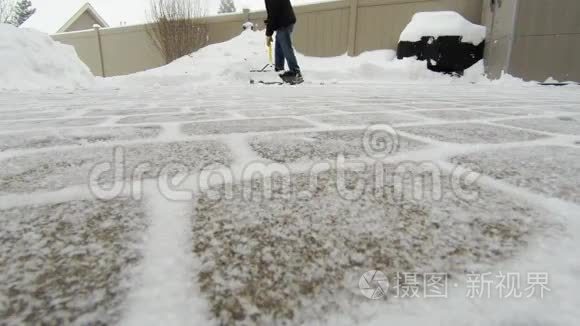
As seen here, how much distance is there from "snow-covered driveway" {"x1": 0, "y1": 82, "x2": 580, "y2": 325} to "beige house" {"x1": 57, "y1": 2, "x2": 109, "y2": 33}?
20.0 m

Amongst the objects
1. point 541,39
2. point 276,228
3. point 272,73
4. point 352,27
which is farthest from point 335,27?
point 276,228

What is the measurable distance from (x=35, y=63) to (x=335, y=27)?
6674 millimetres

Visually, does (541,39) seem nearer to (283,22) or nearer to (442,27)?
(442,27)

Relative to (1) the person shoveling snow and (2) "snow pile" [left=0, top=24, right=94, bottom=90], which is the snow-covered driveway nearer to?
(1) the person shoveling snow

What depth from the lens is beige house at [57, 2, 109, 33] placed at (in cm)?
1648

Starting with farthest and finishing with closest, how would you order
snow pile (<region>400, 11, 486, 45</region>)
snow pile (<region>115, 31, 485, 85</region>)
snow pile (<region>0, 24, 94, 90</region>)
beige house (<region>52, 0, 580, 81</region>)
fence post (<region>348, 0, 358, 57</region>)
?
1. fence post (<region>348, 0, 358, 57</region>)
2. snow pile (<region>115, 31, 485, 85</region>)
3. snow pile (<region>400, 11, 486, 45</region>)
4. beige house (<region>52, 0, 580, 81</region>)
5. snow pile (<region>0, 24, 94, 90</region>)

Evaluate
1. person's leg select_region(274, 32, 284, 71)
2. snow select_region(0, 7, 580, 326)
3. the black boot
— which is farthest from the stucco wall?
snow select_region(0, 7, 580, 326)

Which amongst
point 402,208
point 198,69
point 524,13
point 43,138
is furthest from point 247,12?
point 402,208

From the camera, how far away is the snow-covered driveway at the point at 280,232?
363 millimetres

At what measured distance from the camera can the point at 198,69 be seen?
7699mm

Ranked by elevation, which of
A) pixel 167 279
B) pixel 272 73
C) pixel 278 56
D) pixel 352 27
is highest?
pixel 352 27

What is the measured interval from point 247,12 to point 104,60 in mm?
6123

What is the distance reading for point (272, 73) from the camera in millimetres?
6758

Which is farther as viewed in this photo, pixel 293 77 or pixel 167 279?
pixel 293 77
